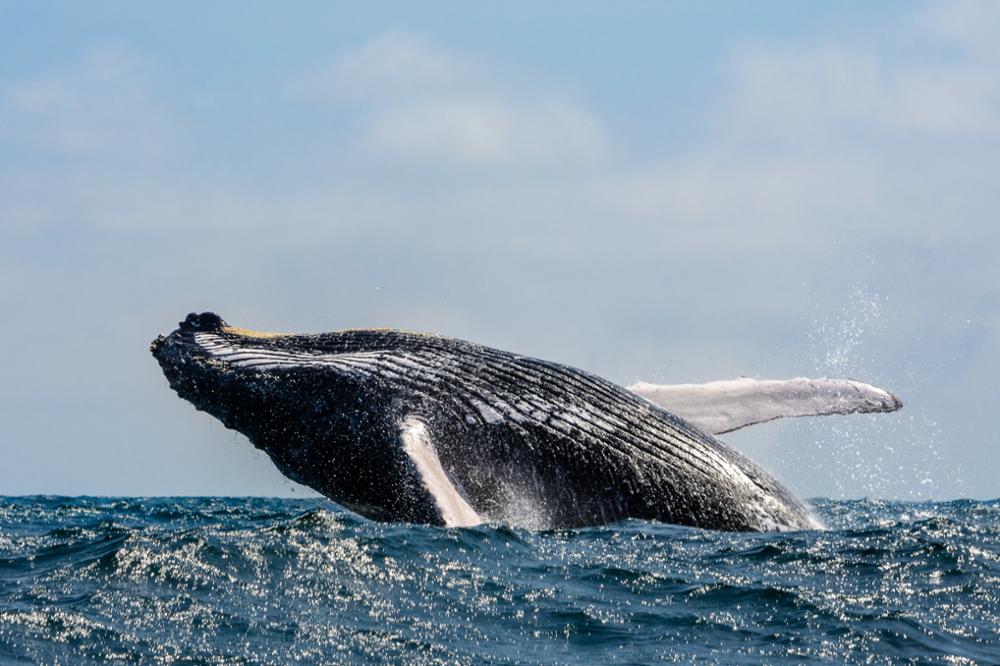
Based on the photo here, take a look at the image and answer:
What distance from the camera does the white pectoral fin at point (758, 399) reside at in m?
12.4

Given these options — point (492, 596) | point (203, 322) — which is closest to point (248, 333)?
point (203, 322)

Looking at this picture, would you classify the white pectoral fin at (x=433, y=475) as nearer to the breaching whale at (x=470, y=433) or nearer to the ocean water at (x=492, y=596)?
the breaching whale at (x=470, y=433)

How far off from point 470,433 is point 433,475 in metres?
0.92

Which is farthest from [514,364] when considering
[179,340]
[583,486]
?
[179,340]

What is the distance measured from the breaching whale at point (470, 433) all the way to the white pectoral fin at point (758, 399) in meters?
1.17

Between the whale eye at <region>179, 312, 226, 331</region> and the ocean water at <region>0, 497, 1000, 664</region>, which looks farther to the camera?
the whale eye at <region>179, 312, 226, 331</region>

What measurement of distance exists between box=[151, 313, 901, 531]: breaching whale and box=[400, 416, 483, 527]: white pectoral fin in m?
0.02

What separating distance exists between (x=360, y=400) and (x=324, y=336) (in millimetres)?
1243

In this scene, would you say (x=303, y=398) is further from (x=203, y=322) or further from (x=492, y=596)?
(x=492, y=596)

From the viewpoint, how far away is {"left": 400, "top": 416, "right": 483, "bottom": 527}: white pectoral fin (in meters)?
9.27

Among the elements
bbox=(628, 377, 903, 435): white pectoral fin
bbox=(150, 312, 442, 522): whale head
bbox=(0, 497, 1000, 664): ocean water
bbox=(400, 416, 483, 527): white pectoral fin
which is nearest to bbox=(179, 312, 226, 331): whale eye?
bbox=(150, 312, 442, 522): whale head

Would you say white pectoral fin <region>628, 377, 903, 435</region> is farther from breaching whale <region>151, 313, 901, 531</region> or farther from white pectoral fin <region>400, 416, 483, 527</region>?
white pectoral fin <region>400, 416, 483, 527</region>

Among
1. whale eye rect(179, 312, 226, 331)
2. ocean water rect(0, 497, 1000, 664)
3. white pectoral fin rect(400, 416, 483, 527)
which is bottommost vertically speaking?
ocean water rect(0, 497, 1000, 664)

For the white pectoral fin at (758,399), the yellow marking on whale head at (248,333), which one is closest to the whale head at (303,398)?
the yellow marking on whale head at (248,333)
